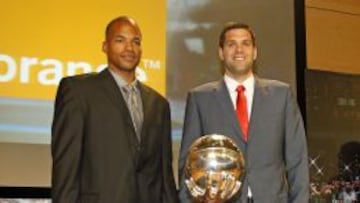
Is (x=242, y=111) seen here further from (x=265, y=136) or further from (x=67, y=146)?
(x=67, y=146)

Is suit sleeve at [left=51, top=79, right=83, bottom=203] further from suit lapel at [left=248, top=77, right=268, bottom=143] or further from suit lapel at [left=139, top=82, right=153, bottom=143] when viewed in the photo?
suit lapel at [left=248, top=77, right=268, bottom=143]

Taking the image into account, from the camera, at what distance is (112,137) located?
2.37 m

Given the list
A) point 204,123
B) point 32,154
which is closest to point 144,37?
point 32,154

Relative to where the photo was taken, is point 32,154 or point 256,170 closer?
point 256,170

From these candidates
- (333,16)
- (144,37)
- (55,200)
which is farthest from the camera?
(333,16)

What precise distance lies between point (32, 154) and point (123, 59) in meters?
0.93

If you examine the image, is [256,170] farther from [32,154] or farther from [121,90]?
[32,154]

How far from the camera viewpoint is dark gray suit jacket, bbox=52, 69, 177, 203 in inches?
90.2

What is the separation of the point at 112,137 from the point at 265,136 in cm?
54

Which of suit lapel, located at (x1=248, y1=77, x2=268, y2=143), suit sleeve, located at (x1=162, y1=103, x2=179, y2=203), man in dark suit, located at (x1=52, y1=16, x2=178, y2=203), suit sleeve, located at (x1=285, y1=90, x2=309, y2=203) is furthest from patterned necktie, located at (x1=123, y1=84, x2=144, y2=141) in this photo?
suit sleeve, located at (x1=285, y1=90, x2=309, y2=203)

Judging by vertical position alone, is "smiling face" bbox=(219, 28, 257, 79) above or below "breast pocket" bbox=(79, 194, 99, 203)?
above

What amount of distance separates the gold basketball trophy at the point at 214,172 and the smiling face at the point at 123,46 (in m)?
0.93

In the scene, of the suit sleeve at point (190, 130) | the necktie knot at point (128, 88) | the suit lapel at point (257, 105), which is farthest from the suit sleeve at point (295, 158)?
the necktie knot at point (128, 88)

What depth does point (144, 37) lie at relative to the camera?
340 cm
